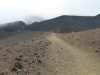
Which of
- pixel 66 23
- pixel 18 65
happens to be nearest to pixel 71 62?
pixel 18 65

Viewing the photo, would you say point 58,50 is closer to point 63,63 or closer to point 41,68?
point 63,63

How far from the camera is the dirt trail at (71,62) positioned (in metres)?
18.1

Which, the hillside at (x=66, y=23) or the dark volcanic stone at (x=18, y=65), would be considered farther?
the hillside at (x=66, y=23)

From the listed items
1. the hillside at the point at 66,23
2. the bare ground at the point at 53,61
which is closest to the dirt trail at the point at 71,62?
the bare ground at the point at 53,61

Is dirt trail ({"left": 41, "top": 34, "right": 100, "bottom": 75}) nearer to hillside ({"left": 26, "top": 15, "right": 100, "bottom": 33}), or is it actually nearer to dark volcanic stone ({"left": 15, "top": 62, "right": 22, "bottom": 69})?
dark volcanic stone ({"left": 15, "top": 62, "right": 22, "bottom": 69})

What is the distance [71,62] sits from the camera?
66.6 ft

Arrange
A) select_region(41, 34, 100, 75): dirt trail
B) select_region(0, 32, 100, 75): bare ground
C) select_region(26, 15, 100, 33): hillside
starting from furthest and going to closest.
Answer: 1. select_region(26, 15, 100, 33): hillside
2. select_region(41, 34, 100, 75): dirt trail
3. select_region(0, 32, 100, 75): bare ground

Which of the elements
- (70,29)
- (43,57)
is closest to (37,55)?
(43,57)

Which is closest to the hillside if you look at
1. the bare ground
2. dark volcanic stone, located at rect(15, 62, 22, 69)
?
the bare ground

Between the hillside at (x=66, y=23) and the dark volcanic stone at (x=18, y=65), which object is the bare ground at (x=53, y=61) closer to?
the dark volcanic stone at (x=18, y=65)

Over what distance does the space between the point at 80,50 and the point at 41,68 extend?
8021 millimetres

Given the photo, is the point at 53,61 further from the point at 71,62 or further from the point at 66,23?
the point at 66,23

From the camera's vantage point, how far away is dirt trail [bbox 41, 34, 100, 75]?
18078mm

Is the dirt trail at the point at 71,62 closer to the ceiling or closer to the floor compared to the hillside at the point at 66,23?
closer to the floor
